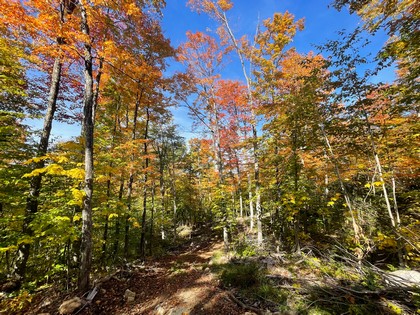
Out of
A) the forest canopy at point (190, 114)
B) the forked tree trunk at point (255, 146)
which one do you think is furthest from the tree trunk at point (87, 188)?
the forked tree trunk at point (255, 146)

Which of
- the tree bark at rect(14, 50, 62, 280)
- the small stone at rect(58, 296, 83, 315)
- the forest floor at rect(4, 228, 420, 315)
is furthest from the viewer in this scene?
the tree bark at rect(14, 50, 62, 280)

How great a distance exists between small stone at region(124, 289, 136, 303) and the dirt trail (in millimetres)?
98

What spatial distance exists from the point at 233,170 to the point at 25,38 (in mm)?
15985

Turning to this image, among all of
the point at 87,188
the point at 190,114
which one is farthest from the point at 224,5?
the point at 87,188

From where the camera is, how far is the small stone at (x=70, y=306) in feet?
15.1

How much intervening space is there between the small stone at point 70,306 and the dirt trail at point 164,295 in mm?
219

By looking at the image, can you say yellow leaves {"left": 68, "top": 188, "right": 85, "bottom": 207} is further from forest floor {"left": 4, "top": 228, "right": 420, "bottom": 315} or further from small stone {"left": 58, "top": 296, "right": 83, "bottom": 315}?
forest floor {"left": 4, "top": 228, "right": 420, "bottom": 315}

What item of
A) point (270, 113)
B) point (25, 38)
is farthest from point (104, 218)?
point (270, 113)

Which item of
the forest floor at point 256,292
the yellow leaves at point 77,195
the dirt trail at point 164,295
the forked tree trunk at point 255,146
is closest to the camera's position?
the forest floor at point 256,292

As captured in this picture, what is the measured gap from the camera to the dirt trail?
476 cm

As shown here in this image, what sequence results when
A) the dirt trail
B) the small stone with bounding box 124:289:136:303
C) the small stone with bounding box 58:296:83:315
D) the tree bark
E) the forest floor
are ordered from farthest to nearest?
the tree bark
the small stone with bounding box 124:289:136:303
the dirt trail
the small stone with bounding box 58:296:83:315
the forest floor

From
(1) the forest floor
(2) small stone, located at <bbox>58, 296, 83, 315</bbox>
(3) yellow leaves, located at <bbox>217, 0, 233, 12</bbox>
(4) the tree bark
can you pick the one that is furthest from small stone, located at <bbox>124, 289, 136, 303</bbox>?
(3) yellow leaves, located at <bbox>217, 0, 233, 12</bbox>

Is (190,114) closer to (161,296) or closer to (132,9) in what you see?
(132,9)

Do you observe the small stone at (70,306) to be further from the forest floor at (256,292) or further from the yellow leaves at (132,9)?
the yellow leaves at (132,9)
